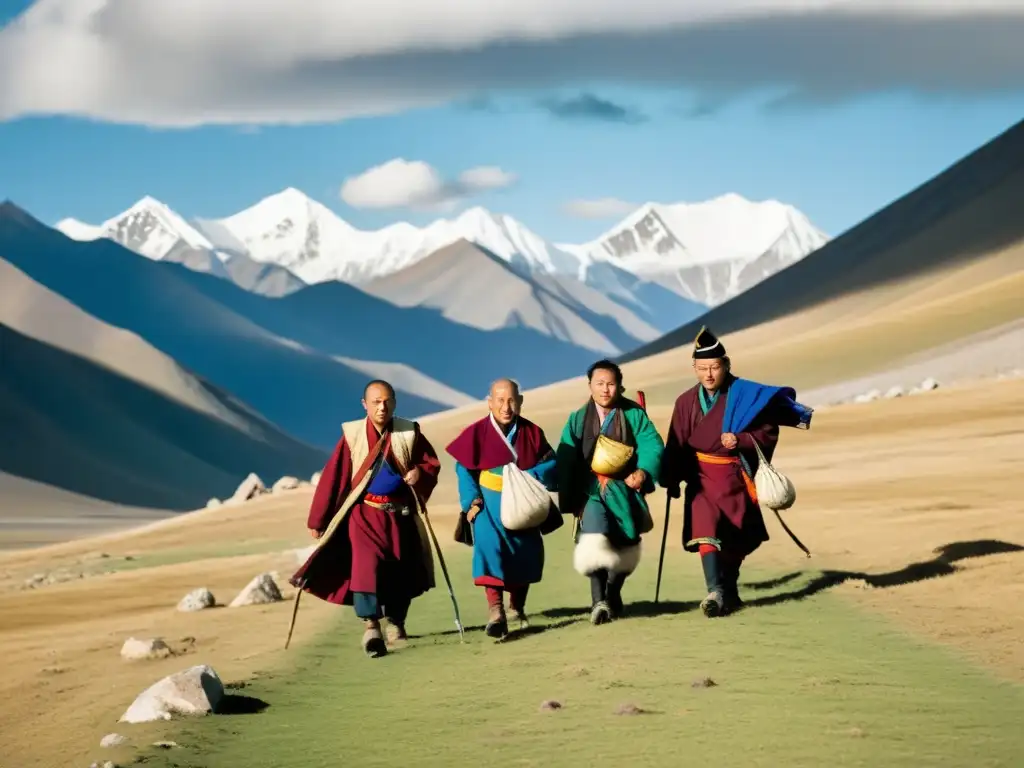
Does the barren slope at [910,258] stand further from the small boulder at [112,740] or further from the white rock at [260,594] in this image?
the small boulder at [112,740]

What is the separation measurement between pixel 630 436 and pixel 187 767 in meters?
4.74

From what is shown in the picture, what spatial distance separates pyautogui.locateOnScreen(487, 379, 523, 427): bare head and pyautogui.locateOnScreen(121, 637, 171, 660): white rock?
3147 mm

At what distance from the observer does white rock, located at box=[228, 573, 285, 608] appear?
610 inches

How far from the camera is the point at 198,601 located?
15695mm

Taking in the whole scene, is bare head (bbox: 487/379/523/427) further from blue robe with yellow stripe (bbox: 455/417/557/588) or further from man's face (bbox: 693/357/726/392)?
man's face (bbox: 693/357/726/392)

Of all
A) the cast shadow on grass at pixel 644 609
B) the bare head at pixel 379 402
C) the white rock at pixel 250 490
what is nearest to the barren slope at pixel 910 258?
the white rock at pixel 250 490

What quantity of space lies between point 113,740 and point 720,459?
16.6ft

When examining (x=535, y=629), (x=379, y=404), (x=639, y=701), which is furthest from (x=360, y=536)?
(x=639, y=701)

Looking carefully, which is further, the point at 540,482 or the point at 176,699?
the point at 540,482

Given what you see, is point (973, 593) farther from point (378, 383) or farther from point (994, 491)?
point (994, 491)

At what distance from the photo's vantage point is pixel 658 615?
11.4 metres

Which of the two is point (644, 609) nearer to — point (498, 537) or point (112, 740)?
point (498, 537)

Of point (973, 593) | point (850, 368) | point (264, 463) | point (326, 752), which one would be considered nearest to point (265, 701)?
point (326, 752)

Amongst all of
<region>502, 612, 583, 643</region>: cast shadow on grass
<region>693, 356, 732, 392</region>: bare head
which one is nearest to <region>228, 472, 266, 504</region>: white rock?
<region>502, 612, 583, 643</region>: cast shadow on grass
